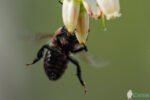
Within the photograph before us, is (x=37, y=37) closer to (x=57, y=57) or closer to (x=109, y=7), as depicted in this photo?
(x=57, y=57)

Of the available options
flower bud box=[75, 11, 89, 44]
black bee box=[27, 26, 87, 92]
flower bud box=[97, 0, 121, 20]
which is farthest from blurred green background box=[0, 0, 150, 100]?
flower bud box=[97, 0, 121, 20]

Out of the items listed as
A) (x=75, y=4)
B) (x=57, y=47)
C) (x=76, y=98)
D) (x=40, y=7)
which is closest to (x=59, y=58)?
(x=57, y=47)

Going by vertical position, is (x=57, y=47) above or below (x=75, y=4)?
below

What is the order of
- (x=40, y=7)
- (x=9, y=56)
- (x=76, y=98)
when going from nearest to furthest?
(x=76, y=98) < (x=9, y=56) < (x=40, y=7)

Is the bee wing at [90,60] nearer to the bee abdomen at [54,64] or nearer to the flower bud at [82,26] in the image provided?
the bee abdomen at [54,64]

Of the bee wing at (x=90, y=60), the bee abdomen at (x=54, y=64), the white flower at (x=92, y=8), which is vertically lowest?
the bee wing at (x=90, y=60)

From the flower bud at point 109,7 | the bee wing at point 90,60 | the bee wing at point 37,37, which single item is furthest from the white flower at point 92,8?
the bee wing at point 90,60

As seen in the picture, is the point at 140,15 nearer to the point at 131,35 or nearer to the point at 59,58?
the point at 131,35
